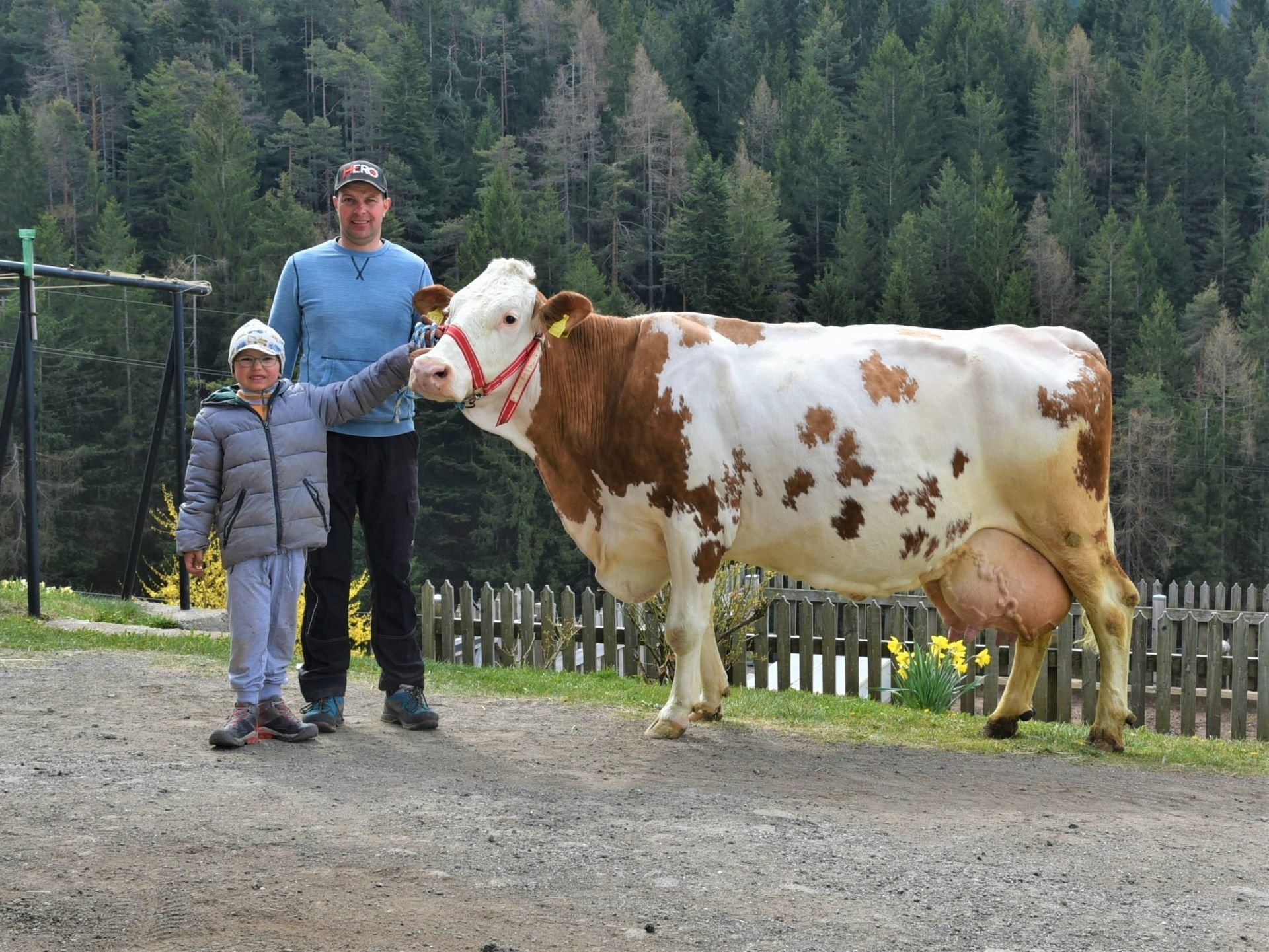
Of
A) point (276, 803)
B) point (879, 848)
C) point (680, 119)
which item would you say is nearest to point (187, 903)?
point (276, 803)

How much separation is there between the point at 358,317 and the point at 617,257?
73.9 metres

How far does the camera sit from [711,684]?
23.0 ft

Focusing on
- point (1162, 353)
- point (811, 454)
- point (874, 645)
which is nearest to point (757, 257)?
point (1162, 353)

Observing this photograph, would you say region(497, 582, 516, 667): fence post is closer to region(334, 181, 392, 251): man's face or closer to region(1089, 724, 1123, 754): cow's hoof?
region(334, 181, 392, 251): man's face

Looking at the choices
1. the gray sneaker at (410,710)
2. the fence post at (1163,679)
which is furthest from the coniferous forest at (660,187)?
the gray sneaker at (410,710)

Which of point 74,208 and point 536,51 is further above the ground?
point 536,51

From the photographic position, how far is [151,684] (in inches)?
289

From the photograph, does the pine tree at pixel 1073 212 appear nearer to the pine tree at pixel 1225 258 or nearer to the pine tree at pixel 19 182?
the pine tree at pixel 1225 258

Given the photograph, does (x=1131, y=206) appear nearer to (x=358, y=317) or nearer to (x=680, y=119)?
(x=680, y=119)

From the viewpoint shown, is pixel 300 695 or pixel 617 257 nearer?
pixel 300 695

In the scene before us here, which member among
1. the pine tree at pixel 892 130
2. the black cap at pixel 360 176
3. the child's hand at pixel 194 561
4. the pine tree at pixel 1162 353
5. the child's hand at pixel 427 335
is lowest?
the child's hand at pixel 194 561

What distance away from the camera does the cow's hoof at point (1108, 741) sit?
6652 mm

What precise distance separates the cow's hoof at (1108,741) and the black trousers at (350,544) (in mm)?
3426

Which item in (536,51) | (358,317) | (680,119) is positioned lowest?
(358,317)
